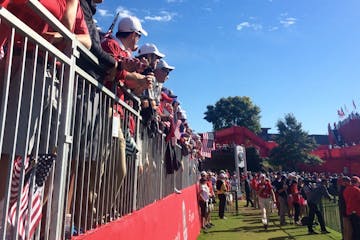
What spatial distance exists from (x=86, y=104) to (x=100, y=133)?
1.17 feet

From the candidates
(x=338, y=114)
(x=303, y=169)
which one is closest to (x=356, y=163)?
(x=303, y=169)

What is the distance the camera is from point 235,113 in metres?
79.1

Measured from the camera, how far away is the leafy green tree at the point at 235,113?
259 ft

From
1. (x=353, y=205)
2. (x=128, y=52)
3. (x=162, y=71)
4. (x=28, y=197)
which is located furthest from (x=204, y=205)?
(x=28, y=197)

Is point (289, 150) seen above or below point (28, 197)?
above

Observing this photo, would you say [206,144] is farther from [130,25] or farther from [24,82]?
[24,82]

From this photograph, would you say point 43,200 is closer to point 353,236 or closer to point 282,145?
point 353,236

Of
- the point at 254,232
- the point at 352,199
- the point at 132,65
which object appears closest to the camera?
the point at 132,65

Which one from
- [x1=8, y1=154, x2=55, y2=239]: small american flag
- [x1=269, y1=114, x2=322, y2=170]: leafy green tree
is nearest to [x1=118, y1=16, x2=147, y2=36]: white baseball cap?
[x1=8, y1=154, x2=55, y2=239]: small american flag

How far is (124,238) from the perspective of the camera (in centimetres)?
329

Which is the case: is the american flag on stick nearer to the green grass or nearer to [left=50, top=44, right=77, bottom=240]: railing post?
the green grass

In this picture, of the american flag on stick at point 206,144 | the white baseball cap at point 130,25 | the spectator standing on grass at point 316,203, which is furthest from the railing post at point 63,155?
the american flag on stick at point 206,144

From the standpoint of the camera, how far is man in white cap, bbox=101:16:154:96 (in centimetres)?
337

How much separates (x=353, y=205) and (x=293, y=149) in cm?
4473
